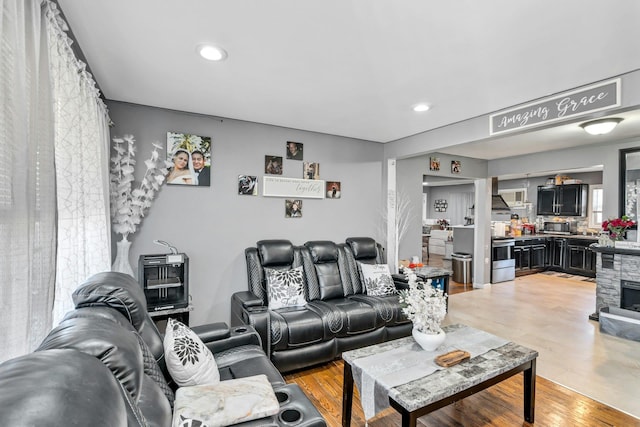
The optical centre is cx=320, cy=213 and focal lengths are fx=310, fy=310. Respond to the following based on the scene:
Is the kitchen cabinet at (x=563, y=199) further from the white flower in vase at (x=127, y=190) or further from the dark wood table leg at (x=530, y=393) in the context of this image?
the white flower in vase at (x=127, y=190)

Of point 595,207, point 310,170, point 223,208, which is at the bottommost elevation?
point 223,208

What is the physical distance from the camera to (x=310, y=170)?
13.6ft

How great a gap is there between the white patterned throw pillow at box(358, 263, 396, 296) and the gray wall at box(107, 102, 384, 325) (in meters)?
0.77

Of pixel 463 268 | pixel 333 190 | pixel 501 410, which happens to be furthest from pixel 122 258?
pixel 463 268

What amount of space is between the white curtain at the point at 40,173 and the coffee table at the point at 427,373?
65.2 inches

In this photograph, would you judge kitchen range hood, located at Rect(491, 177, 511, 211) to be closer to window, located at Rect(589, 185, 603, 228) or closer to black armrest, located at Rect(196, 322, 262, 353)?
window, located at Rect(589, 185, 603, 228)

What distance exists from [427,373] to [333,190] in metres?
2.82

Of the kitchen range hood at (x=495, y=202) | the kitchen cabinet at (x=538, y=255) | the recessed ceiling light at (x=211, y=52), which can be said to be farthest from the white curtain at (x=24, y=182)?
the kitchen cabinet at (x=538, y=255)

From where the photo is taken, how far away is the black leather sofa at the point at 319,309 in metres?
2.74

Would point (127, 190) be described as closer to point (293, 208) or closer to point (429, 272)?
point (293, 208)

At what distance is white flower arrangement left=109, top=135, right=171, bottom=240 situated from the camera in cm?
296

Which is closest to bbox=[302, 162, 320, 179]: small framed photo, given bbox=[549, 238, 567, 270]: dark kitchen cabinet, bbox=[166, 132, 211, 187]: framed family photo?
bbox=[166, 132, 211, 187]: framed family photo

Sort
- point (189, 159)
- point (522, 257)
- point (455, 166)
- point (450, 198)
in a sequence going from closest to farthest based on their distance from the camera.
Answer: point (189, 159), point (455, 166), point (522, 257), point (450, 198)

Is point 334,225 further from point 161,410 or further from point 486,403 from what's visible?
point 161,410
